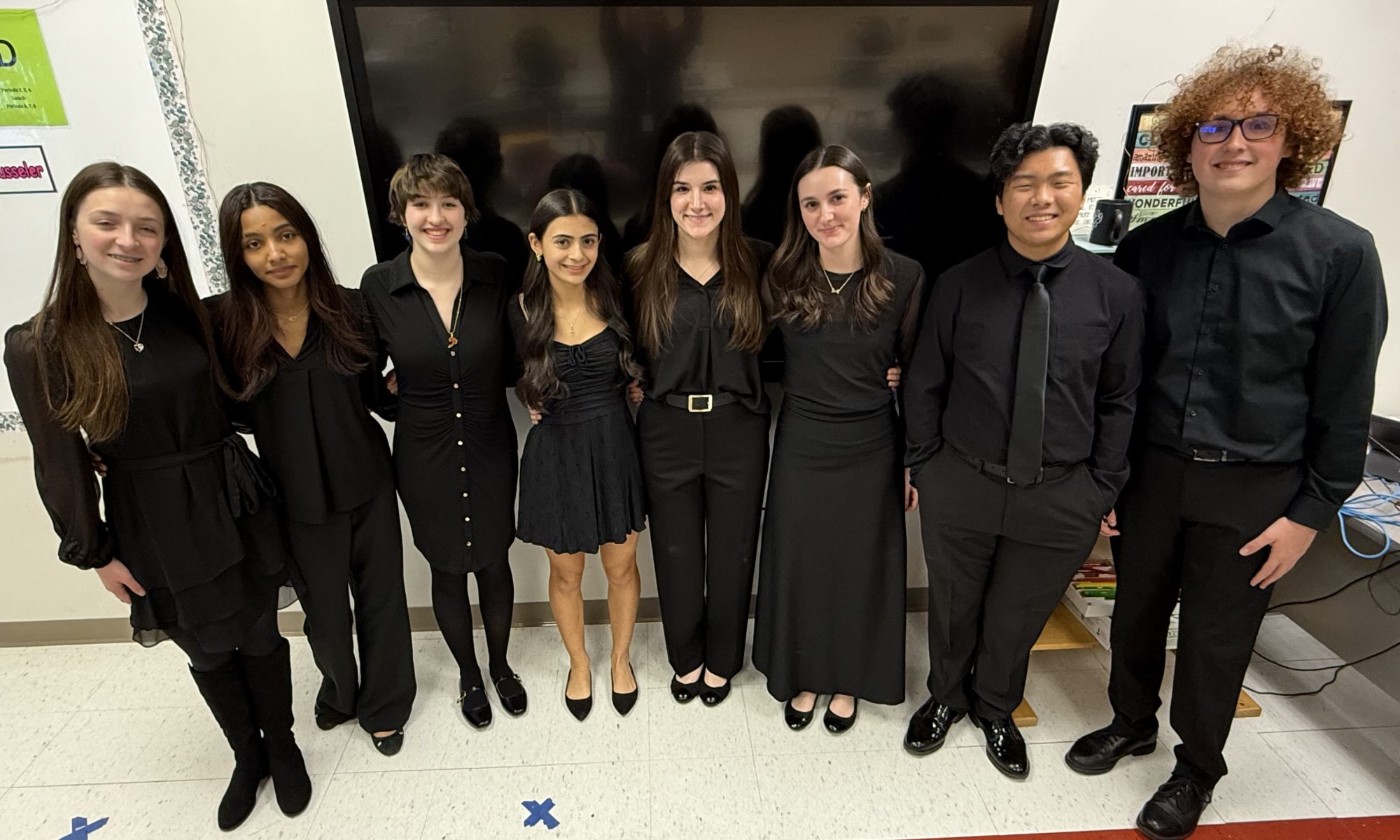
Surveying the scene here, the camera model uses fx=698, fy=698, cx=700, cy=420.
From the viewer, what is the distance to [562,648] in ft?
8.35

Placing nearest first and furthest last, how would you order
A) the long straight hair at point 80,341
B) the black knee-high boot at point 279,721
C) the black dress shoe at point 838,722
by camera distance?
the long straight hair at point 80,341, the black knee-high boot at point 279,721, the black dress shoe at point 838,722

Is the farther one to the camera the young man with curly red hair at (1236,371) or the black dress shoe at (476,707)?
the black dress shoe at (476,707)

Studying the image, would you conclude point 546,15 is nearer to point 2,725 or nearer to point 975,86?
point 975,86

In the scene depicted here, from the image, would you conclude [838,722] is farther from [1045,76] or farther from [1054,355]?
[1045,76]

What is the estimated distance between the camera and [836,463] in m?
1.89

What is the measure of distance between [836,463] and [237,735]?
1.74m

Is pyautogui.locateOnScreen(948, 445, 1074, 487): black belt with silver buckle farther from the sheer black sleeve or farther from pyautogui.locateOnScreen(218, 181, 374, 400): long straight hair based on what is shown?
the sheer black sleeve

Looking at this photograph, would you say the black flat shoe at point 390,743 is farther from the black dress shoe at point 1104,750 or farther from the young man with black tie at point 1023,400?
the black dress shoe at point 1104,750

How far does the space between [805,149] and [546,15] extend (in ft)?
2.58

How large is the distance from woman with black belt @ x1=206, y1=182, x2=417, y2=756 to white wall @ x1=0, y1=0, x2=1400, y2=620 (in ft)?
1.89

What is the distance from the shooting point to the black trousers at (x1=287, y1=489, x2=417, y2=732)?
72.1 inches

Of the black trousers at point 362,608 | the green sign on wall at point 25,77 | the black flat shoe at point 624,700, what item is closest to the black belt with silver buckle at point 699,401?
the black trousers at point 362,608

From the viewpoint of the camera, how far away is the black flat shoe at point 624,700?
7.29 feet

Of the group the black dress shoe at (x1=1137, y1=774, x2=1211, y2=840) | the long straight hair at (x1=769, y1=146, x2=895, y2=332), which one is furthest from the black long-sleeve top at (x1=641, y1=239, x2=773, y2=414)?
the black dress shoe at (x1=1137, y1=774, x2=1211, y2=840)
